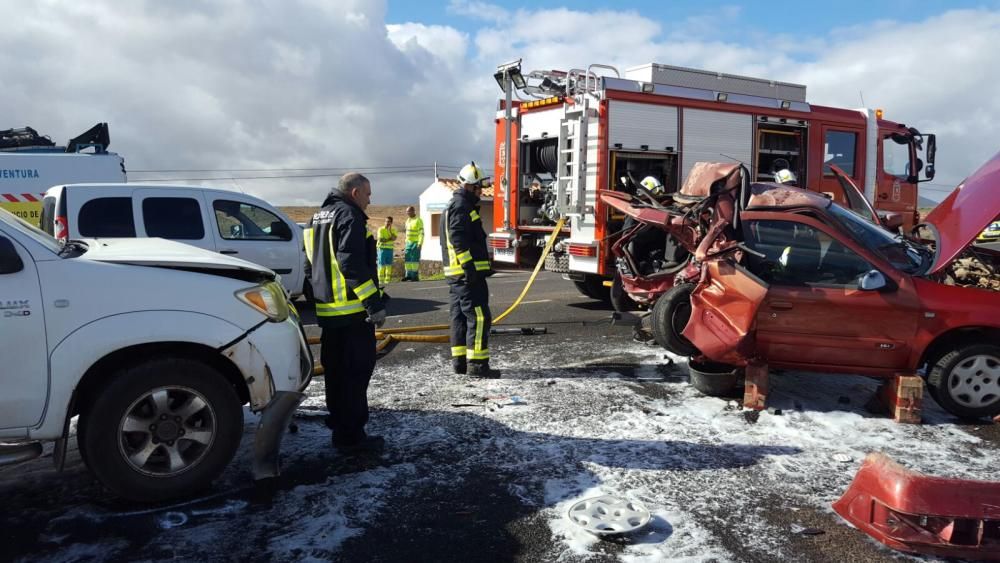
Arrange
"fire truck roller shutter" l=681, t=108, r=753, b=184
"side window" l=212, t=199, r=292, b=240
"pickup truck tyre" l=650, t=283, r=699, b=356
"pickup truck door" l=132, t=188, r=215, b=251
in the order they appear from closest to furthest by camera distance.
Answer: "pickup truck tyre" l=650, t=283, r=699, b=356 < "pickup truck door" l=132, t=188, r=215, b=251 < "side window" l=212, t=199, r=292, b=240 < "fire truck roller shutter" l=681, t=108, r=753, b=184

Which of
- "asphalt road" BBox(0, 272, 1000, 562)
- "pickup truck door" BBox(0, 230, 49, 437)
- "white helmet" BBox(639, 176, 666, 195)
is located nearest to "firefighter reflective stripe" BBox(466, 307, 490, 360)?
"asphalt road" BBox(0, 272, 1000, 562)

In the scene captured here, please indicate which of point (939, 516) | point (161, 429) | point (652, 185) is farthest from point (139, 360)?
point (652, 185)

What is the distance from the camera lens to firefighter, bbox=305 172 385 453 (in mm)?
4328

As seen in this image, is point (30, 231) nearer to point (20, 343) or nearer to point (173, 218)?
→ point (20, 343)

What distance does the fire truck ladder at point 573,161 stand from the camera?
891cm

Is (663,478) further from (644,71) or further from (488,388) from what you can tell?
(644,71)

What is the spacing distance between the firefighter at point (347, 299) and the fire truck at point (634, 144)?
4.76 m

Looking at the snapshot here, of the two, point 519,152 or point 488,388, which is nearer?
point 488,388

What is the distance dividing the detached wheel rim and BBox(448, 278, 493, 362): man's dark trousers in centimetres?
287

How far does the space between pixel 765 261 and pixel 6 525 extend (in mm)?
5038

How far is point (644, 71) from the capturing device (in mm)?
9500

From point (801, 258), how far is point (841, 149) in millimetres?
7028

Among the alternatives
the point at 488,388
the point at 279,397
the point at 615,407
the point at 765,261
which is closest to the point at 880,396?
the point at 765,261

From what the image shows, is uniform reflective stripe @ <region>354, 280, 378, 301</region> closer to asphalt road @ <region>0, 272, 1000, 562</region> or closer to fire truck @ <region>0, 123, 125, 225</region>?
asphalt road @ <region>0, 272, 1000, 562</region>
